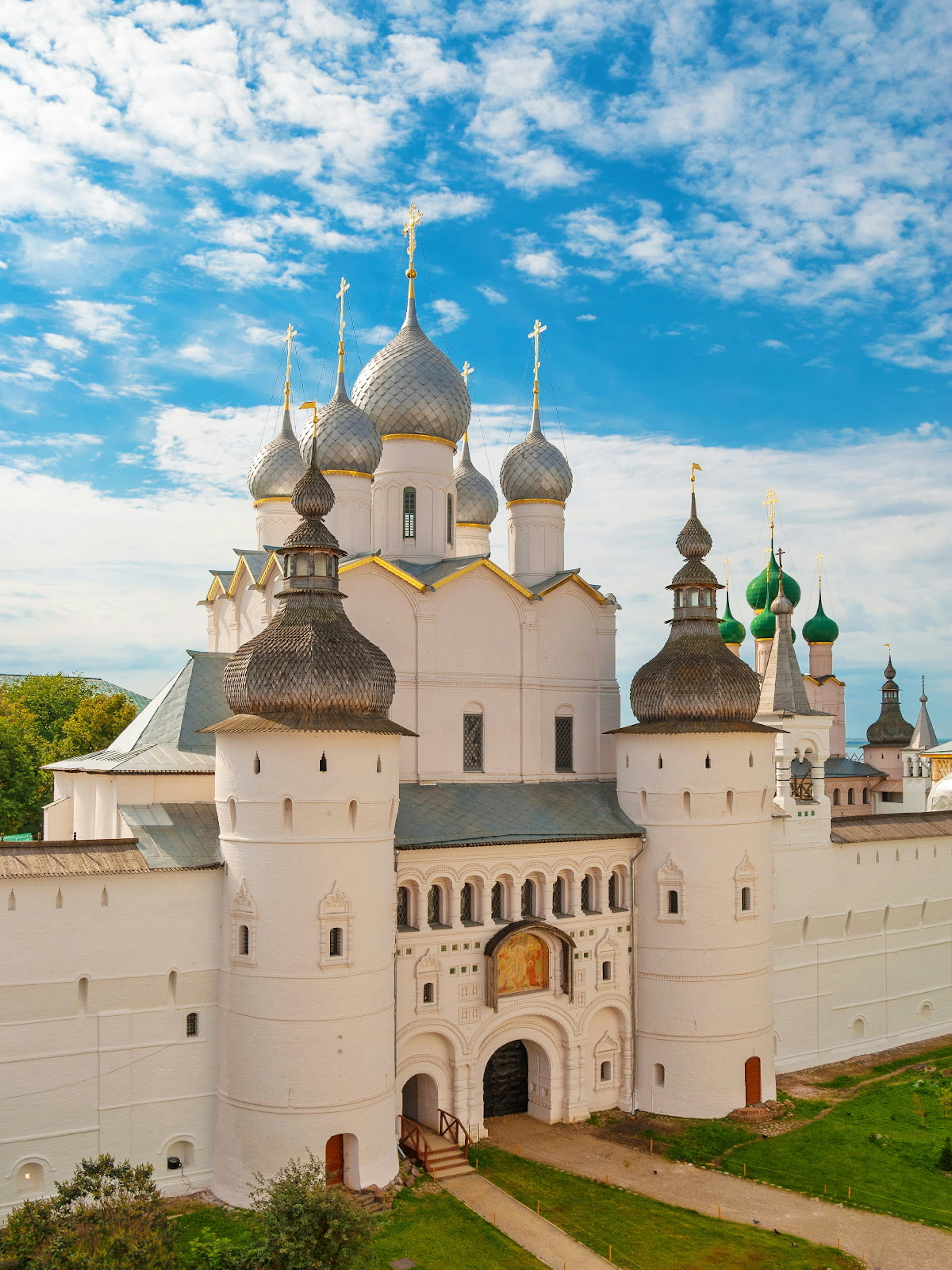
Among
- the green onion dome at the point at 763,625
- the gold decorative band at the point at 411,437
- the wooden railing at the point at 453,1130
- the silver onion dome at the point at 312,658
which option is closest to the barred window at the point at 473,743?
the silver onion dome at the point at 312,658

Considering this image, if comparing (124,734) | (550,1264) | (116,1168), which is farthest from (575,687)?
(116,1168)

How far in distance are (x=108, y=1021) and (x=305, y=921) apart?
330 centimetres

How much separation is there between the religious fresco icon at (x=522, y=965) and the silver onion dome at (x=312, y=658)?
16.1 feet

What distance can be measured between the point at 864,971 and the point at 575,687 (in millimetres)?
9870

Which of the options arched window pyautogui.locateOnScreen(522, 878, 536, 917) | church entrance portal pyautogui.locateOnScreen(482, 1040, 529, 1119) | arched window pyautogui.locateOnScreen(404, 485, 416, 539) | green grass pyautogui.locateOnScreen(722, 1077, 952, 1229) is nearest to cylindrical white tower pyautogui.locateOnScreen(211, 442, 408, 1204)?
church entrance portal pyautogui.locateOnScreen(482, 1040, 529, 1119)

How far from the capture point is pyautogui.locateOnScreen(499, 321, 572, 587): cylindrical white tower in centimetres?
2564

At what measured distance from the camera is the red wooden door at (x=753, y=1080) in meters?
21.6

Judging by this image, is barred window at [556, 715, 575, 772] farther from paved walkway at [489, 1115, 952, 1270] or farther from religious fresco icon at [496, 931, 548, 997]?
paved walkway at [489, 1115, 952, 1270]

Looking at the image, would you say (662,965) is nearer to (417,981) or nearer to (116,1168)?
(417,981)

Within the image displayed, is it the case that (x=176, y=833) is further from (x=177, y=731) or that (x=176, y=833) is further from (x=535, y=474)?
(x=535, y=474)

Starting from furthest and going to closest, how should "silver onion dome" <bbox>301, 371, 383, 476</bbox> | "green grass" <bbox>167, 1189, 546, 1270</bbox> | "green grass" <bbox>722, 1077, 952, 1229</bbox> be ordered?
1. "silver onion dome" <bbox>301, 371, 383, 476</bbox>
2. "green grass" <bbox>722, 1077, 952, 1229</bbox>
3. "green grass" <bbox>167, 1189, 546, 1270</bbox>

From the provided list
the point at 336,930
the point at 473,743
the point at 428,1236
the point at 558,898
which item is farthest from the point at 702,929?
the point at 428,1236

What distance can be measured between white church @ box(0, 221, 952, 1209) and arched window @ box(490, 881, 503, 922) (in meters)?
0.07

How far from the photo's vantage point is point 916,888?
27.0 metres
